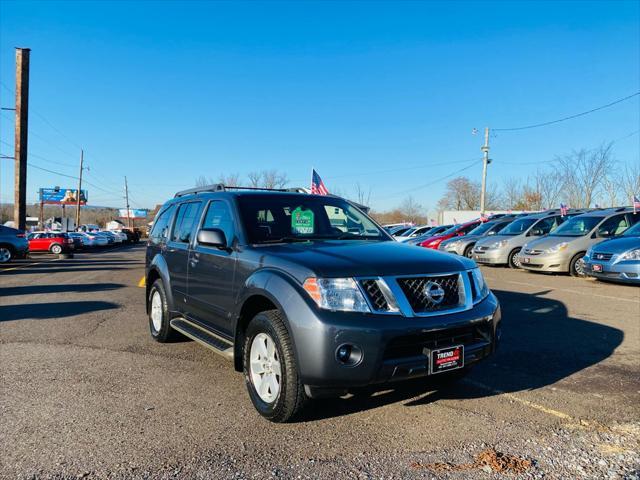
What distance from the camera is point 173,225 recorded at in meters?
6.02

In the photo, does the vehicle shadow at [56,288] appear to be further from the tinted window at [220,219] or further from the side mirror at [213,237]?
the side mirror at [213,237]

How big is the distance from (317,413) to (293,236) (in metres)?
1.55

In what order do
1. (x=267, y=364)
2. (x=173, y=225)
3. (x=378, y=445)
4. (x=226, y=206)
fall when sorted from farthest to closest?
1. (x=173, y=225)
2. (x=226, y=206)
3. (x=267, y=364)
4. (x=378, y=445)

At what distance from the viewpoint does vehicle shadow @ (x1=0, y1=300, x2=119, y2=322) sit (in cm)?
789

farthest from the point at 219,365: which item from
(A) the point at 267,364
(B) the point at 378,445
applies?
(B) the point at 378,445

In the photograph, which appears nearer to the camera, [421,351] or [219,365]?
[421,351]

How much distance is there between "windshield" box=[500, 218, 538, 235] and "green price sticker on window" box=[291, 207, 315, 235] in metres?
13.2

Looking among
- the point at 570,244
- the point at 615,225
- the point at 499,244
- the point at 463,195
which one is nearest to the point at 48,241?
the point at 499,244

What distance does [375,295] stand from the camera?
3359 mm

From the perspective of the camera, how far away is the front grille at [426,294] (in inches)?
135

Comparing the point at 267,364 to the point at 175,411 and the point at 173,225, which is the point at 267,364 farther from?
the point at 173,225

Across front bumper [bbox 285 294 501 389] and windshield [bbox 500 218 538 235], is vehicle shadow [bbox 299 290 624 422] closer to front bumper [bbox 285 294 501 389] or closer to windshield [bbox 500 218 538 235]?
front bumper [bbox 285 294 501 389]

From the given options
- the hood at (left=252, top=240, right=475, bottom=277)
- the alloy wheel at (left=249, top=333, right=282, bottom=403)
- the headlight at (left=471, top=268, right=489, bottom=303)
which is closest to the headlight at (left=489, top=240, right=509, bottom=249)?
the headlight at (left=471, top=268, right=489, bottom=303)

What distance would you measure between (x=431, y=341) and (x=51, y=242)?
29.7 m
